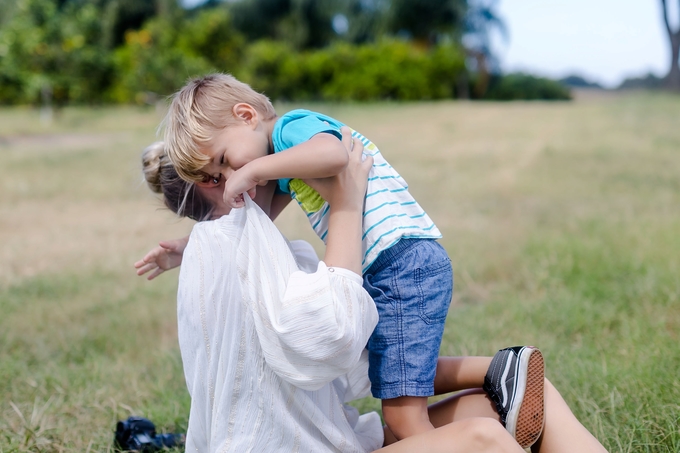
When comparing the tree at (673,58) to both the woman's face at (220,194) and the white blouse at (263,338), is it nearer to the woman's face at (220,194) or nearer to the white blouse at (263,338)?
the woman's face at (220,194)

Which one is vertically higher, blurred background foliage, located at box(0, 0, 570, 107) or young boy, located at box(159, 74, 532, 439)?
young boy, located at box(159, 74, 532, 439)

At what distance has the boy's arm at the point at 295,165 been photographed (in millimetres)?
1684

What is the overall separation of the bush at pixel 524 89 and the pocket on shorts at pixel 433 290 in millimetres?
25597

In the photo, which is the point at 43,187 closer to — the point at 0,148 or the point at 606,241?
the point at 0,148

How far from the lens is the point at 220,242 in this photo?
172cm

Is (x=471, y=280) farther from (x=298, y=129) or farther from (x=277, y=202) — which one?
(x=298, y=129)

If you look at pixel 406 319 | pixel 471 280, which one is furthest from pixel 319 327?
pixel 471 280

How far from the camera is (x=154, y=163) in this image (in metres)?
2.14

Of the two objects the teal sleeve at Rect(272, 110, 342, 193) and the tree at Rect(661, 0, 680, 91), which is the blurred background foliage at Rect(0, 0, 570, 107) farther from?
the teal sleeve at Rect(272, 110, 342, 193)

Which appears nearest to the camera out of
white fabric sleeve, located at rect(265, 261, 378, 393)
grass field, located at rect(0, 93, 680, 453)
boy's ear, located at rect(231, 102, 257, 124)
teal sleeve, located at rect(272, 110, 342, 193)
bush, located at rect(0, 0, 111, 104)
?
white fabric sleeve, located at rect(265, 261, 378, 393)

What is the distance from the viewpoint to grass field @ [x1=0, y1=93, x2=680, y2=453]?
8.74ft

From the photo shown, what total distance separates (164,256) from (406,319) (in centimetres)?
82

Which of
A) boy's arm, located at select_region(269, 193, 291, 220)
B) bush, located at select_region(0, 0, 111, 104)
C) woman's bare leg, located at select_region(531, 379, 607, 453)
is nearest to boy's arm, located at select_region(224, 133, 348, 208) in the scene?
boy's arm, located at select_region(269, 193, 291, 220)

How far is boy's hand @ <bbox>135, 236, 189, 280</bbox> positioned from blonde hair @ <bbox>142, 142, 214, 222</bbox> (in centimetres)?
10
